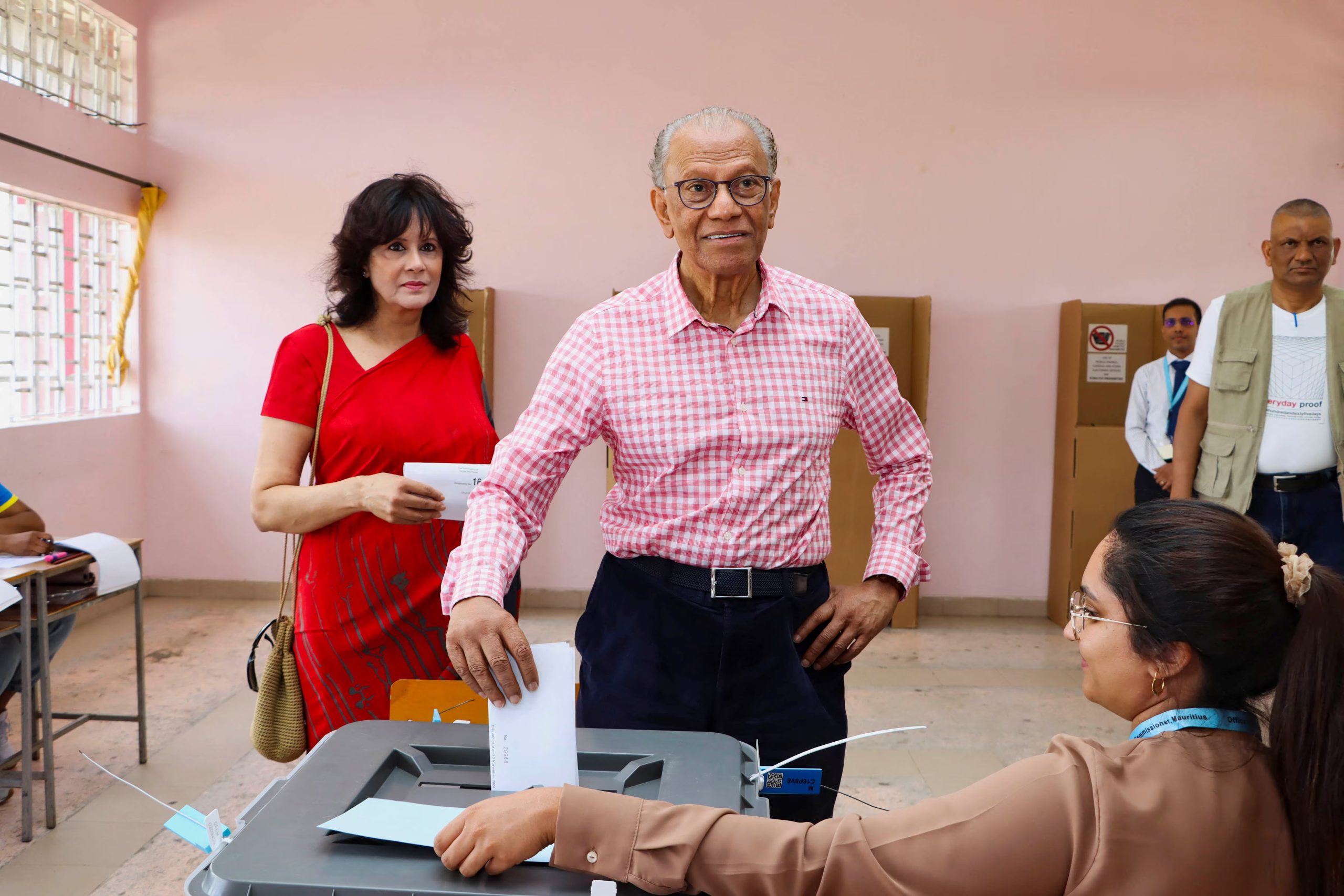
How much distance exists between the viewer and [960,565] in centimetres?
527

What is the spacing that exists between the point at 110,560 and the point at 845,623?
2.43m

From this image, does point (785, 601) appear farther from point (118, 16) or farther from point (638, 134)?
point (118, 16)

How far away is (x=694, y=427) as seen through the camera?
150 cm

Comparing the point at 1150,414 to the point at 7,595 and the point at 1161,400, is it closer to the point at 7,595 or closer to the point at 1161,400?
the point at 1161,400

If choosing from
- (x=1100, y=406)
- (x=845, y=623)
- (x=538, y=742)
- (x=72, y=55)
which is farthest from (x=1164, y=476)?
(x=72, y=55)

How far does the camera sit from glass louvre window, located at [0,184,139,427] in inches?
170

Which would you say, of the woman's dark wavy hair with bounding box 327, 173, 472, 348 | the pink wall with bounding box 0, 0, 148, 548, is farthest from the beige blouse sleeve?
the pink wall with bounding box 0, 0, 148, 548

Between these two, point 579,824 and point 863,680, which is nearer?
point 579,824

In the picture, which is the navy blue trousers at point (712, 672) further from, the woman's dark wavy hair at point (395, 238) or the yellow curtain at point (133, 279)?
the yellow curtain at point (133, 279)

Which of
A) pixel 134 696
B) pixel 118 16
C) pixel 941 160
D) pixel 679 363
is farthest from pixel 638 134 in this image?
pixel 679 363

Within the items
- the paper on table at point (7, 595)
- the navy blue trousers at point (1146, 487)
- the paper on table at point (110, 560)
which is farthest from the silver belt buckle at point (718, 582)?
the navy blue trousers at point (1146, 487)

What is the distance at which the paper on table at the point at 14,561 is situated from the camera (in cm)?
269

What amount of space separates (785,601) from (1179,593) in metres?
0.60

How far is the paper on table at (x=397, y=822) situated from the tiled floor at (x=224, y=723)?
1892mm
